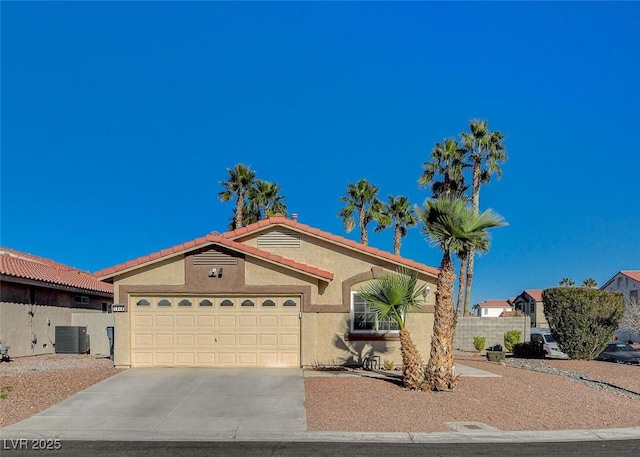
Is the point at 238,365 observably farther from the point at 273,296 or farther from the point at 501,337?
the point at 501,337

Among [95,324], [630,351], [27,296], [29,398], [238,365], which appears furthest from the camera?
[630,351]

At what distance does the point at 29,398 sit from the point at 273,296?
7.50 m

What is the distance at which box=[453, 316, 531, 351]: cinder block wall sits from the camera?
30.3m

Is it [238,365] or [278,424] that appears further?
[238,365]

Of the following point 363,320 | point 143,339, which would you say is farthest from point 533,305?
point 143,339

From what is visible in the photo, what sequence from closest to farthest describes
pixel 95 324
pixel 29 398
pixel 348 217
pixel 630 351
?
pixel 29 398 → pixel 95 324 → pixel 630 351 → pixel 348 217

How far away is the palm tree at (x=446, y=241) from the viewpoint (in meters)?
13.9

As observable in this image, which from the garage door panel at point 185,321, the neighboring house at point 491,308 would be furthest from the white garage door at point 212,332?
the neighboring house at point 491,308

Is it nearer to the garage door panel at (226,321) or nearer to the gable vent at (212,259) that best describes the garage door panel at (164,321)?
the garage door panel at (226,321)

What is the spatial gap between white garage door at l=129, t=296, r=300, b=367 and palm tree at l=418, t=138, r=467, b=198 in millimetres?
22016

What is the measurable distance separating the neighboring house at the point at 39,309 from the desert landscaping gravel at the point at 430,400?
2.67 metres

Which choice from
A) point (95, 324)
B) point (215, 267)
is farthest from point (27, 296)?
point (215, 267)

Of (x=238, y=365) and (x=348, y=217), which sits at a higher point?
(x=348, y=217)

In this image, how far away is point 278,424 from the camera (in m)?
10.7
